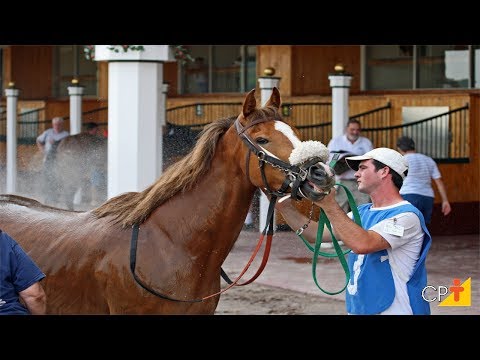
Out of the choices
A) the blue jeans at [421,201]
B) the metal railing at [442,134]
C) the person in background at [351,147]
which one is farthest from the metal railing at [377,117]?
the blue jeans at [421,201]

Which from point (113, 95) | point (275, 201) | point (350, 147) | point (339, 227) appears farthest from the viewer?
point (350, 147)

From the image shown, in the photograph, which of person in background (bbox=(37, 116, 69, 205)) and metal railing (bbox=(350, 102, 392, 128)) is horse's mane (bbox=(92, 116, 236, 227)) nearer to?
person in background (bbox=(37, 116, 69, 205))

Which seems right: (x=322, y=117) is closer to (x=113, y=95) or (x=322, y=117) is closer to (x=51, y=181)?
(x=51, y=181)

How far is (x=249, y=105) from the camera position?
17.3 ft

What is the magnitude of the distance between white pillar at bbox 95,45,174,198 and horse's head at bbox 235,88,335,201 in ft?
18.2

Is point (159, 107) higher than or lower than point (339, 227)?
higher

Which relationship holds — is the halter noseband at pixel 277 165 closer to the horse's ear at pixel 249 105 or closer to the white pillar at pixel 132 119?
the horse's ear at pixel 249 105

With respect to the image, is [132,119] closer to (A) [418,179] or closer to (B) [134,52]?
(B) [134,52]

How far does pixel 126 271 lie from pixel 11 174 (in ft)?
40.1

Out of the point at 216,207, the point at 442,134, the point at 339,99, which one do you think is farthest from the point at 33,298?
the point at 442,134

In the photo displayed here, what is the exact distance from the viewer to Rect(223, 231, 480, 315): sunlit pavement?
422 inches
